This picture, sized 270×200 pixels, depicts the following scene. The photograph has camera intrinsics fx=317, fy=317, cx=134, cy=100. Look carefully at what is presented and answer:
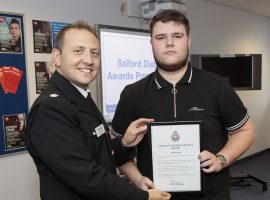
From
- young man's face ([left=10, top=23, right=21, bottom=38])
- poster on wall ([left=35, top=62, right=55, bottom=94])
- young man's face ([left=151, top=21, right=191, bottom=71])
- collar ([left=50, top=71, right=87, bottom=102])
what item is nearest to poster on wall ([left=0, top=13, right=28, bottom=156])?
young man's face ([left=10, top=23, right=21, bottom=38])

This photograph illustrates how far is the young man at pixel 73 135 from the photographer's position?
3.72 feet

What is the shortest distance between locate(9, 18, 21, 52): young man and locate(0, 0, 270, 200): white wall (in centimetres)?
9

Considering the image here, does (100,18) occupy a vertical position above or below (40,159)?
above

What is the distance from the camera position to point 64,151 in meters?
1.13

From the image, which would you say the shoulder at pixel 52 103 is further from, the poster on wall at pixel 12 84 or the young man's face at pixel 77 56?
the poster on wall at pixel 12 84

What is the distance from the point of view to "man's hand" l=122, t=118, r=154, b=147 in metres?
1.45

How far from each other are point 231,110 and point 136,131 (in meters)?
0.45

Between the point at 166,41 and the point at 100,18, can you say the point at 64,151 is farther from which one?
the point at 100,18

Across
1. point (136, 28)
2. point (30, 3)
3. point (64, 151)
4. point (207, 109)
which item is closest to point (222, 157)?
point (207, 109)

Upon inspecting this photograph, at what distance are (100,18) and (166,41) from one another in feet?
6.89

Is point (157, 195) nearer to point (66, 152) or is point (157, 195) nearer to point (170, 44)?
point (66, 152)

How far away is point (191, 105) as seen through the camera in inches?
58.4

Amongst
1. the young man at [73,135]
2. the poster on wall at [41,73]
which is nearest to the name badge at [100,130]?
the young man at [73,135]

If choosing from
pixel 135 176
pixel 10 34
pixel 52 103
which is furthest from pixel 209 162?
pixel 10 34
